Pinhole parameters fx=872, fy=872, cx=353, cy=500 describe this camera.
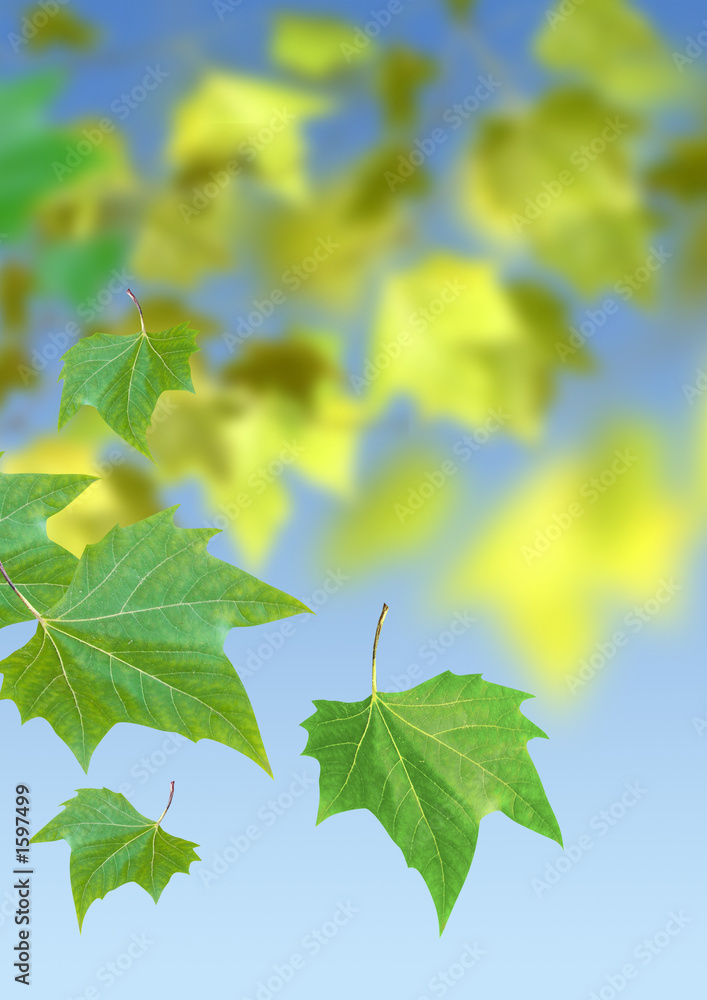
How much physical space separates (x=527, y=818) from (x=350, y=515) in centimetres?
36

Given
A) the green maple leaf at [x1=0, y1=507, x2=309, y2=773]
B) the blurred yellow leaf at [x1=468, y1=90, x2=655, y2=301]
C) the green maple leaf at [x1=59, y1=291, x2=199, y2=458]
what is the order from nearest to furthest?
1. the green maple leaf at [x1=0, y1=507, x2=309, y2=773]
2. the green maple leaf at [x1=59, y1=291, x2=199, y2=458]
3. the blurred yellow leaf at [x1=468, y1=90, x2=655, y2=301]

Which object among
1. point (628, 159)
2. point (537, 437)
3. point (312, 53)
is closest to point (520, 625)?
point (537, 437)

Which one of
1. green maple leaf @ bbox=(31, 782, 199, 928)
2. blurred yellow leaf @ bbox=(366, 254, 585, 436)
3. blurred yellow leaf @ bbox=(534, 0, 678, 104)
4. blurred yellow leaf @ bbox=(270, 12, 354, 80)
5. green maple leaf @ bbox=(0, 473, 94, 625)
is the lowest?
green maple leaf @ bbox=(31, 782, 199, 928)

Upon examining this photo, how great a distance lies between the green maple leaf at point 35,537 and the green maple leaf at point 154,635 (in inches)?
0.9

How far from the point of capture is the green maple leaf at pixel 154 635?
36cm

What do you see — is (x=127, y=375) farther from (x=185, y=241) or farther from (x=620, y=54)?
(x=620, y=54)

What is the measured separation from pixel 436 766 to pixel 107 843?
0.21m

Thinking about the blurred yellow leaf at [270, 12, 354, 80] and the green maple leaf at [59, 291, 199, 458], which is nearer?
the green maple leaf at [59, 291, 199, 458]

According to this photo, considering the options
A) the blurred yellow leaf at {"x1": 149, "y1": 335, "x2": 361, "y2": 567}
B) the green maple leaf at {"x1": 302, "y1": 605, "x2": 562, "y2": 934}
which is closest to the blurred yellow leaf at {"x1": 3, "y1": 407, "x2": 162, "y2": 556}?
the blurred yellow leaf at {"x1": 149, "y1": 335, "x2": 361, "y2": 567}

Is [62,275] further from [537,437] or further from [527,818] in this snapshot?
[527,818]

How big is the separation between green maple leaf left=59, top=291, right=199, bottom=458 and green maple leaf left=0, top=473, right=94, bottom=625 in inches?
2.6

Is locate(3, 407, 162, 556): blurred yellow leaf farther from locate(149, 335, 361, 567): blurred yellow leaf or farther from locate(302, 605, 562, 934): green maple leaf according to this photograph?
locate(302, 605, 562, 934): green maple leaf

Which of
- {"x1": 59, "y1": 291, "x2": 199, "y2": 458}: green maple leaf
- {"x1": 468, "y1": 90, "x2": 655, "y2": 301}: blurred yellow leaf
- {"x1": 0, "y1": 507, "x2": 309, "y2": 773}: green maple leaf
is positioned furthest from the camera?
{"x1": 468, "y1": 90, "x2": 655, "y2": 301}: blurred yellow leaf

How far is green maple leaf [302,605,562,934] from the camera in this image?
470 millimetres
